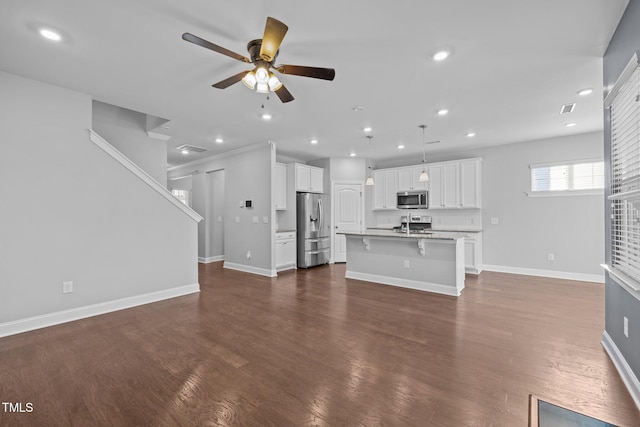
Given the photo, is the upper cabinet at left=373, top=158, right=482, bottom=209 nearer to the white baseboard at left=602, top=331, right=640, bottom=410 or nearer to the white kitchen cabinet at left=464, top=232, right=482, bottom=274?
the white kitchen cabinet at left=464, top=232, right=482, bottom=274

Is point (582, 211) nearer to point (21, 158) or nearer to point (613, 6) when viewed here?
point (613, 6)

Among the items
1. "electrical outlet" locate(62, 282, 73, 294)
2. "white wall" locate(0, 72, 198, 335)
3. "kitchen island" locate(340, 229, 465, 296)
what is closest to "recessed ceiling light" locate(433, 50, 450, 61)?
"kitchen island" locate(340, 229, 465, 296)

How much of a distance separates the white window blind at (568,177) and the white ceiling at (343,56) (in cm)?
115

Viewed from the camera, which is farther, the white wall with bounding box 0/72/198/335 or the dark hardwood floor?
the white wall with bounding box 0/72/198/335

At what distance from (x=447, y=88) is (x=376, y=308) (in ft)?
9.13

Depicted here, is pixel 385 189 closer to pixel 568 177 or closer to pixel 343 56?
pixel 568 177

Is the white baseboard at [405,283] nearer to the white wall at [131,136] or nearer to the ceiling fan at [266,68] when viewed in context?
the ceiling fan at [266,68]

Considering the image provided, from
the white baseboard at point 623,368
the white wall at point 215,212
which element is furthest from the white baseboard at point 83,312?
the white baseboard at point 623,368

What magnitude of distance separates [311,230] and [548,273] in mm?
4724

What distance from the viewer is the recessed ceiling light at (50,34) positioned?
2.19 meters

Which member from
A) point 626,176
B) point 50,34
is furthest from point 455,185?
point 50,34

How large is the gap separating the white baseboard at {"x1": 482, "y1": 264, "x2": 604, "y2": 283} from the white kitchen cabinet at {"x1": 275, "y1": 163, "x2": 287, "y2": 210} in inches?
182

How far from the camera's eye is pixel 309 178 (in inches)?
266

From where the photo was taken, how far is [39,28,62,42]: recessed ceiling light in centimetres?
219
